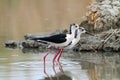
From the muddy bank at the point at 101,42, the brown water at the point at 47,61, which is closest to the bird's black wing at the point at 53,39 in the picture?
the brown water at the point at 47,61

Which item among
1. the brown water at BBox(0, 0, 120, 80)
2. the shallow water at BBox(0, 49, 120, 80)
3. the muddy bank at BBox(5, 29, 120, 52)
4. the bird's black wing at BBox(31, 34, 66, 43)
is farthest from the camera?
the muddy bank at BBox(5, 29, 120, 52)

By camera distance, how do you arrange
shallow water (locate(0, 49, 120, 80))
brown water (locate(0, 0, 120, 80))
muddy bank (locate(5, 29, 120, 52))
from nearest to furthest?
shallow water (locate(0, 49, 120, 80))
brown water (locate(0, 0, 120, 80))
muddy bank (locate(5, 29, 120, 52))

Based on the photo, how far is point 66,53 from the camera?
16.5 meters

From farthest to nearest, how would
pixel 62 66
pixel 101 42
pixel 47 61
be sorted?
pixel 101 42 < pixel 47 61 < pixel 62 66

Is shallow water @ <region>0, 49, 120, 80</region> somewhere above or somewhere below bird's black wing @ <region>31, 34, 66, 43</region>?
below

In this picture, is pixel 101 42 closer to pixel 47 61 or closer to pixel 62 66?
pixel 47 61

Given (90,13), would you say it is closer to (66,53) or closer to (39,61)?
(66,53)

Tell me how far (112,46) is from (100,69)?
2907 millimetres

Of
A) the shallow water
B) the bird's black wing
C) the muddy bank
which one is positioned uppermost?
the bird's black wing

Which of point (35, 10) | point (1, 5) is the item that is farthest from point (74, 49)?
point (1, 5)

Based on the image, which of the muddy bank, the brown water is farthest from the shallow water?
the muddy bank

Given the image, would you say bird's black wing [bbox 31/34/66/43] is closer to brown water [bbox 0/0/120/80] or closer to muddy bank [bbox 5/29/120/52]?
brown water [bbox 0/0/120/80]

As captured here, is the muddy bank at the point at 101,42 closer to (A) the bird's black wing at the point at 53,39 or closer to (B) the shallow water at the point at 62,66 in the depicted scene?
(B) the shallow water at the point at 62,66

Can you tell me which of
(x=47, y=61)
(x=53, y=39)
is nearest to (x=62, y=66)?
(x=53, y=39)
